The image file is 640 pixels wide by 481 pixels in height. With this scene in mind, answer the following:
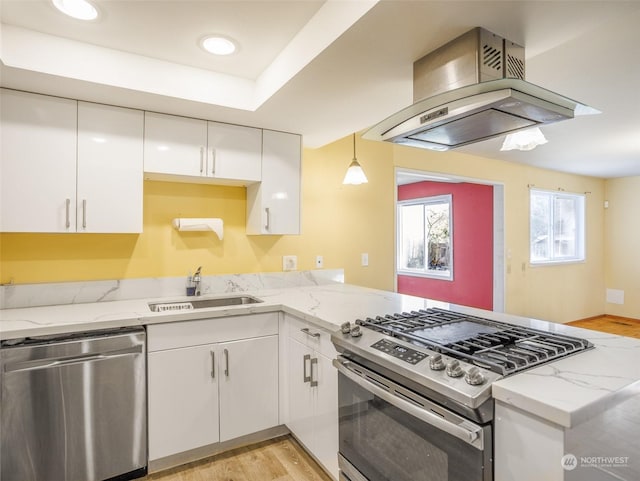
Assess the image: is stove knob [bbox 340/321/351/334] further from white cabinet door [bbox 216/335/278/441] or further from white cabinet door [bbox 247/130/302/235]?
white cabinet door [bbox 247/130/302/235]

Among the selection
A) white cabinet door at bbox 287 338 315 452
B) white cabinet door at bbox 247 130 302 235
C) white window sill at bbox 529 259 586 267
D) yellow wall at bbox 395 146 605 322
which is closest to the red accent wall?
yellow wall at bbox 395 146 605 322

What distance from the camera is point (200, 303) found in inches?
97.9

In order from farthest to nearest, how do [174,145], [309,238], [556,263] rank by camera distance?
[556,263]
[309,238]
[174,145]

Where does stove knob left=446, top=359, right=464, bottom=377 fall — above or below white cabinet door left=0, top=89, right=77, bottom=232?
below

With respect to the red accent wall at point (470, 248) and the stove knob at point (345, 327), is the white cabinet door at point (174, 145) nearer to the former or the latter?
the stove knob at point (345, 327)

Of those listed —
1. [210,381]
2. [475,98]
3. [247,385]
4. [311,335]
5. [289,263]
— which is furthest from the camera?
[289,263]

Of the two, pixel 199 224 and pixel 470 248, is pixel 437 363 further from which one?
pixel 470 248

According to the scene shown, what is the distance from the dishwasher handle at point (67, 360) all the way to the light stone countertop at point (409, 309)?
131 mm

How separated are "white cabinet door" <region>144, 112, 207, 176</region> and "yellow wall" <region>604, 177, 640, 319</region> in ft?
22.6

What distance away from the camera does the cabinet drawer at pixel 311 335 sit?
5.97 feet

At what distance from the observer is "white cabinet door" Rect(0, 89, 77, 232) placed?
6.12ft

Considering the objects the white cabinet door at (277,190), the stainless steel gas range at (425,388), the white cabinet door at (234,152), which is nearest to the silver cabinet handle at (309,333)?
the stainless steel gas range at (425,388)

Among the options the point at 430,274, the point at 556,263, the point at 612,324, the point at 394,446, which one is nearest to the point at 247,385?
the point at 394,446

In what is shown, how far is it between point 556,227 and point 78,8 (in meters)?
6.47
